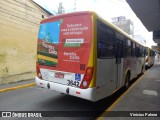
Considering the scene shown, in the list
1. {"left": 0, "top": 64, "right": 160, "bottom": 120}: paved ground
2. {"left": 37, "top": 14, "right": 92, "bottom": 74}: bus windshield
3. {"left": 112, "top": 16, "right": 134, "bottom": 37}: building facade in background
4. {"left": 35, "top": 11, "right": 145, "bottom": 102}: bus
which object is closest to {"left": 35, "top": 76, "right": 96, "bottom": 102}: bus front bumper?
{"left": 35, "top": 11, "right": 145, "bottom": 102}: bus

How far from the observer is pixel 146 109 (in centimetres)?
562

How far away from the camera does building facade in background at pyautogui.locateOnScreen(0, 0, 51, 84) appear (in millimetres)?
9703

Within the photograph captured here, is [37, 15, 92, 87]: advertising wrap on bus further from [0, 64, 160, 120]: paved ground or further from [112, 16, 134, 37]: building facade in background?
[112, 16, 134, 37]: building facade in background

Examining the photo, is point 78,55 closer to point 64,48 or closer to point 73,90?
point 64,48

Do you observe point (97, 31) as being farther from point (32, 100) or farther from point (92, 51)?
point (32, 100)

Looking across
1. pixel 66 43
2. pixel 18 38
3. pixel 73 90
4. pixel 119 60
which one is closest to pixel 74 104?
pixel 73 90

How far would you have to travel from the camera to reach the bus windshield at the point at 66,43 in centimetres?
509

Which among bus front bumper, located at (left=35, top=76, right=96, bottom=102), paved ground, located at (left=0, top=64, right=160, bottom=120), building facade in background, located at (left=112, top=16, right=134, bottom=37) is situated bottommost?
paved ground, located at (left=0, top=64, right=160, bottom=120)

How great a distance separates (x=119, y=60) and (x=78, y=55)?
2.44 meters

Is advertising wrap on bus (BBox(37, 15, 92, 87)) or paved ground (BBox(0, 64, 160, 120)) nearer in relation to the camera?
advertising wrap on bus (BBox(37, 15, 92, 87))

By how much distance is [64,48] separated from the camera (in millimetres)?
5496

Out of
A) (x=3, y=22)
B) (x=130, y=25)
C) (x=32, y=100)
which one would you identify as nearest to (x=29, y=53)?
(x=3, y=22)

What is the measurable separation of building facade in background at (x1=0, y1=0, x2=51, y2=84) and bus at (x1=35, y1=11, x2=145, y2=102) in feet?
14.5

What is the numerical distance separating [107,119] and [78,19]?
2867 millimetres
